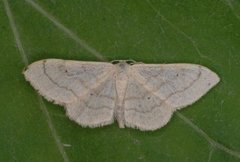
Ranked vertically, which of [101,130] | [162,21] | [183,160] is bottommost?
[183,160]

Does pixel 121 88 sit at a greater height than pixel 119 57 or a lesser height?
lesser

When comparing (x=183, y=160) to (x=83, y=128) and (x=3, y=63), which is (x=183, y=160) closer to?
(x=83, y=128)

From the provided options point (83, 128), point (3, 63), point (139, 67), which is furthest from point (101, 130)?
point (3, 63)

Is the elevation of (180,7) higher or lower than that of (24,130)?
higher
